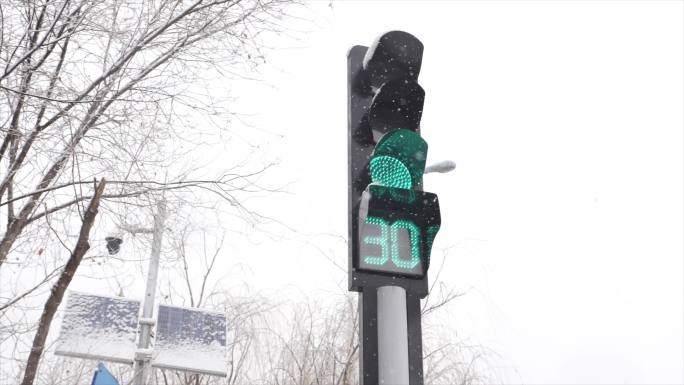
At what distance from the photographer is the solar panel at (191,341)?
6980 mm

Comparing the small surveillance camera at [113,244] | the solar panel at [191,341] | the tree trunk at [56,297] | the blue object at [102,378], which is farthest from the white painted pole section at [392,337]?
the solar panel at [191,341]

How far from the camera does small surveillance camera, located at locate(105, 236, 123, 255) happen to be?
20.0ft

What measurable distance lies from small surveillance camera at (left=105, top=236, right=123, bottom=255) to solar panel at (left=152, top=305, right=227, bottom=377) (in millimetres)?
1401

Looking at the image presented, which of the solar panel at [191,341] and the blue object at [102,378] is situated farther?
the solar panel at [191,341]

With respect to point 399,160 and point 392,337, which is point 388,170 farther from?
point 392,337

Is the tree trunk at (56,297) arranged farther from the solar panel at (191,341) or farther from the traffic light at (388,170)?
the solar panel at (191,341)

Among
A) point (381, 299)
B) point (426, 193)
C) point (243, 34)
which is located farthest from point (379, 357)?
point (243, 34)

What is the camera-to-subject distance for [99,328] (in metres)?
6.01

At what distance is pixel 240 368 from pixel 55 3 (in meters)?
12.8

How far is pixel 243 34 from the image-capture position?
5207 millimetres

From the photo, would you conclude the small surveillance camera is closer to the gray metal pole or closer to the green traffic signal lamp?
the gray metal pole

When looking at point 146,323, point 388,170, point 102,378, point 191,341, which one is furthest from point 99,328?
point 388,170

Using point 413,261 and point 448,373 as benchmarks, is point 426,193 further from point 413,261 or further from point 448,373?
point 448,373

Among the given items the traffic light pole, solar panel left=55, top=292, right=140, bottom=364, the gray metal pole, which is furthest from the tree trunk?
the traffic light pole
